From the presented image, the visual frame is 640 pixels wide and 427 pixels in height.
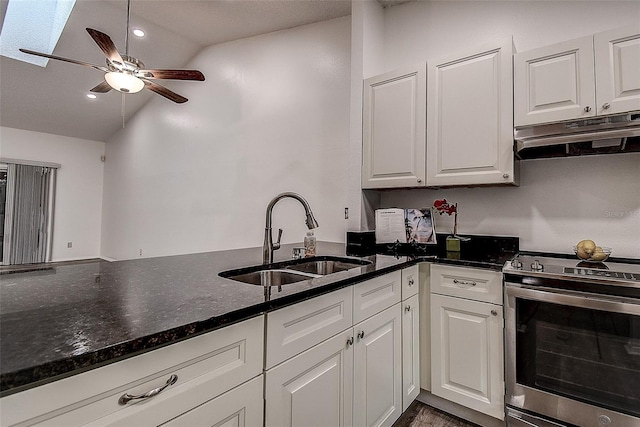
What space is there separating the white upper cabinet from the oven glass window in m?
1.03

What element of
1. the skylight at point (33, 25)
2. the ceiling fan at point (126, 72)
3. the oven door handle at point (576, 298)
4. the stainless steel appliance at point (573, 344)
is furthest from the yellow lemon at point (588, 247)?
the skylight at point (33, 25)

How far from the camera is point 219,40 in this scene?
4.04 meters

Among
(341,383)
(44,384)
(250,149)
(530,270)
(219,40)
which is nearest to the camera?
(44,384)

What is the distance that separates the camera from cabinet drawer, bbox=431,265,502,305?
1.71m

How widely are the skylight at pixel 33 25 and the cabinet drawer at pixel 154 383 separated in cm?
454

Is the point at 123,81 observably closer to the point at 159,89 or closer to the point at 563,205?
the point at 159,89

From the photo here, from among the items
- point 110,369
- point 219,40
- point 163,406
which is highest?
point 219,40

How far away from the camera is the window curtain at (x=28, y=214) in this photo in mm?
6141

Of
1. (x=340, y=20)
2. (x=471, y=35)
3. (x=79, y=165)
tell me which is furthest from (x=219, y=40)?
(x=79, y=165)

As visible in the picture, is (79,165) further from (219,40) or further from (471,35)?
(471,35)

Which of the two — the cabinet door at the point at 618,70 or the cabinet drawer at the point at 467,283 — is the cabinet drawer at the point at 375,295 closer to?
the cabinet drawer at the point at 467,283

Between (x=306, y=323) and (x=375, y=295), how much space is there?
1.67ft

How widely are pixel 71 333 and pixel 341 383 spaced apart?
3.10ft

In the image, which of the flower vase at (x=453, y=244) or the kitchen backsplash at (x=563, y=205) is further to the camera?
the flower vase at (x=453, y=244)
